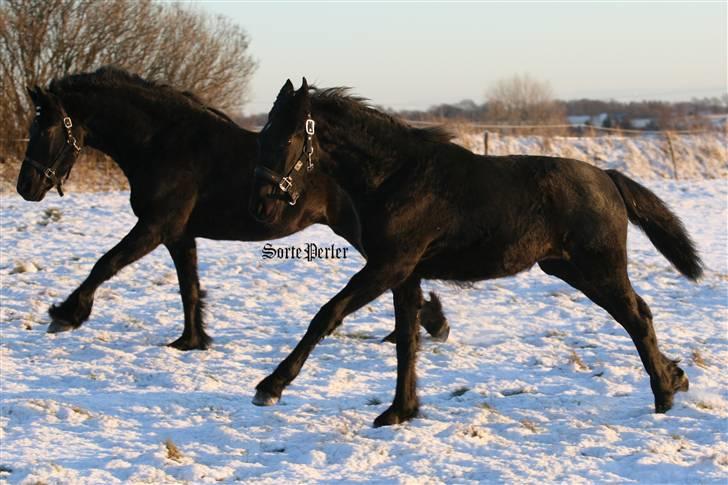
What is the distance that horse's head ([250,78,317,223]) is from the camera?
4.71 meters

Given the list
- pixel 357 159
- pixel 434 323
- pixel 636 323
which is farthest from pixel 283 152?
pixel 434 323

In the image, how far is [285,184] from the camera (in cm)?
471

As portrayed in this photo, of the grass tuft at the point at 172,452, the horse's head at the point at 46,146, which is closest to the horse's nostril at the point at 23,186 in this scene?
the horse's head at the point at 46,146

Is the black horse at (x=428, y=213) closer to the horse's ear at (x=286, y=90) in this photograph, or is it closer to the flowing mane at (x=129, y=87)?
the horse's ear at (x=286, y=90)

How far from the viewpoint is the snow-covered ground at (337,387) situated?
438cm

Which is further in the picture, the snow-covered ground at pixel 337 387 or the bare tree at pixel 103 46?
the bare tree at pixel 103 46

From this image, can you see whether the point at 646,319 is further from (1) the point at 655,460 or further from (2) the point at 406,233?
(2) the point at 406,233

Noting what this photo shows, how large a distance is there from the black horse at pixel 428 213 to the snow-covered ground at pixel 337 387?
408 millimetres

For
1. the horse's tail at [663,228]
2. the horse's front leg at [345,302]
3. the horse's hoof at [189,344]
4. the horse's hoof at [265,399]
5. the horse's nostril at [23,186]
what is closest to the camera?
the horse's hoof at [265,399]

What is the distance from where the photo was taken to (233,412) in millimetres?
5273

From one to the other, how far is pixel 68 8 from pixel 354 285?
19.6 m

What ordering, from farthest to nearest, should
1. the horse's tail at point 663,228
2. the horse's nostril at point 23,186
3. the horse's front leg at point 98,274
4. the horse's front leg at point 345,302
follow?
the horse's nostril at point 23,186 → the horse's front leg at point 98,274 → the horse's tail at point 663,228 → the horse's front leg at point 345,302

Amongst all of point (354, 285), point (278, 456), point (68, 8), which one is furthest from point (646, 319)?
point (68, 8)

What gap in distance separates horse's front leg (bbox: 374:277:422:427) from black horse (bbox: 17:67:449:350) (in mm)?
1491
